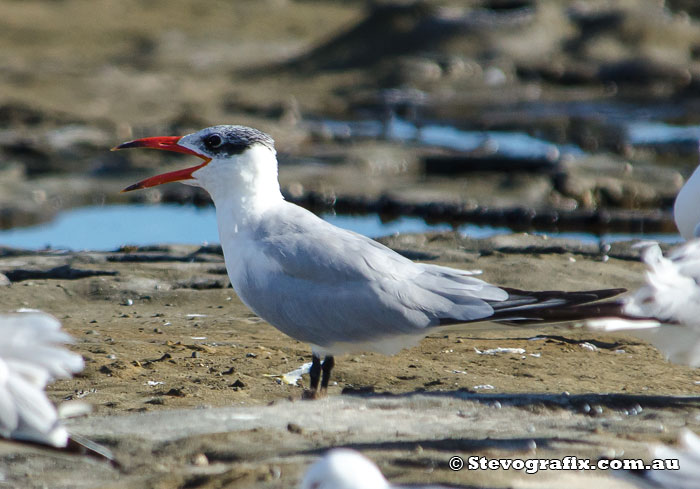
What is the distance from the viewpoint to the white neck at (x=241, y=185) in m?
4.57

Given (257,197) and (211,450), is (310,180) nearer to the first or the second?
(257,197)

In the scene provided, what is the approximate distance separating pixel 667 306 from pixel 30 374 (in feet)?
7.30

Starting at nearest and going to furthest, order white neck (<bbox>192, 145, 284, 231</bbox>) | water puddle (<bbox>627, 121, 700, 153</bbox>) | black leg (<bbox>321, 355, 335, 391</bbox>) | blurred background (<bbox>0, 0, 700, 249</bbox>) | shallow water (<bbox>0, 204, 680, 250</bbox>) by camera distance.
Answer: black leg (<bbox>321, 355, 335, 391</bbox>), white neck (<bbox>192, 145, 284, 231</bbox>), shallow water (<bbox>0, 204, 680, 250</bbox>), blurred background (<bbox>0, 0, 700, 249</bbox>), water puddle (<bbox>627, 121, 700, 153</bbox>)

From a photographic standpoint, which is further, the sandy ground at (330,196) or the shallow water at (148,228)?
the shallow water at (148,228)

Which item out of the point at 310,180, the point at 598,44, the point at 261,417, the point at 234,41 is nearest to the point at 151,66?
Result: the point at 234,41

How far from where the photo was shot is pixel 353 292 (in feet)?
13.9

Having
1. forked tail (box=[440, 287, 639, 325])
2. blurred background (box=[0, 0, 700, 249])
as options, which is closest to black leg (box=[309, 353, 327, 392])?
forked tail (box=[440, 287, 639, 325])

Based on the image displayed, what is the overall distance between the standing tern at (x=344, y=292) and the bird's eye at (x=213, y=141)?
265mm

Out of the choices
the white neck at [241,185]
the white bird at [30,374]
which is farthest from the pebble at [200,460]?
the white neck at [241,185]

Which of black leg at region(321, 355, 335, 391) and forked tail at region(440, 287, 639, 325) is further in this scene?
black leg at region(321, 355, 335, 391)

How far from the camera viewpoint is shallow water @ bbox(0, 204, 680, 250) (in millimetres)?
9109

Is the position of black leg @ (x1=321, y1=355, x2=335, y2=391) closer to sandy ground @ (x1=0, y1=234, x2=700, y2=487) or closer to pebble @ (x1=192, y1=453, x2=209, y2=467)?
sandy ground @ (x1=0, y1=234, x2=700, y2=487)

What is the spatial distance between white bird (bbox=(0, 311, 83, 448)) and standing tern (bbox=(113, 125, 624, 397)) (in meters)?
1.17

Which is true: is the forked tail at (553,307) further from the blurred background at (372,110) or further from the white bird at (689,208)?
the blurred background at (372,110)
